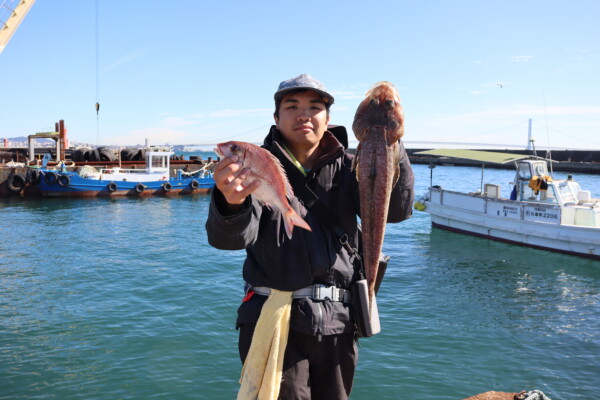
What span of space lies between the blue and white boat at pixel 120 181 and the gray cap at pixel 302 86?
110 feet

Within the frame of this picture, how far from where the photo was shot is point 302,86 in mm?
2719

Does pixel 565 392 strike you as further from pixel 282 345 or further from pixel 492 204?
pixel 492 204

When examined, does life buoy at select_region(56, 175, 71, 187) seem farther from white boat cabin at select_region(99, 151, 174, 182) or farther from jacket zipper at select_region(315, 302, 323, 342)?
jacket zipper at select_region(315, 302, 323, 342)

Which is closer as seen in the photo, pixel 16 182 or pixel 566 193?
pixel 566 193

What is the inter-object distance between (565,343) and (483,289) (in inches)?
161

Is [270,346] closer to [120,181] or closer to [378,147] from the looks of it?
[378,147]

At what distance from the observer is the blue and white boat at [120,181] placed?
108 feet

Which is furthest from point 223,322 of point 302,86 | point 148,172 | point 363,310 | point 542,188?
point 148,172

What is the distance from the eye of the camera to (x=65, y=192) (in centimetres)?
3319

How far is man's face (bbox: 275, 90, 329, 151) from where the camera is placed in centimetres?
281

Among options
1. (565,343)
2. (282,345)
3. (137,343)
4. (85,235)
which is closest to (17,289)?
(137,343)

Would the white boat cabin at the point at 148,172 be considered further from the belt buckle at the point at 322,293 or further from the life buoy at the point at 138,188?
the belt buckle at the point at 322,293

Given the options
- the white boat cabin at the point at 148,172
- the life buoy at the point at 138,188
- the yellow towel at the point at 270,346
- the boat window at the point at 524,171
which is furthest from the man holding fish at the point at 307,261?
the white boat cabin at the point at 148,172

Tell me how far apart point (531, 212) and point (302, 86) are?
1924 cm
